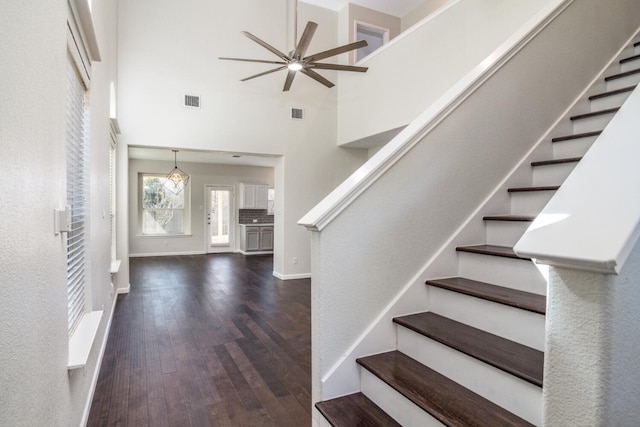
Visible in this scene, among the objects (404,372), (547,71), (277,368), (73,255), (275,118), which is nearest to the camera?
(404,372)

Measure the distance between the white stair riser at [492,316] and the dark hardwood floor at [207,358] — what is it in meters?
1.12

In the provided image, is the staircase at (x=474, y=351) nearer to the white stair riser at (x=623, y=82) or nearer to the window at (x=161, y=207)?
the white stair riser at (x=623, y=82)

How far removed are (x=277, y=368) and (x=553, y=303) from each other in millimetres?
2409

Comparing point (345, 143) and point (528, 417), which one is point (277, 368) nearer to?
point (528, 417)

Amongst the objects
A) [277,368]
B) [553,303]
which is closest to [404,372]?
[553,303]

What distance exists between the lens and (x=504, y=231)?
227 cm

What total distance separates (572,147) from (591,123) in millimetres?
303

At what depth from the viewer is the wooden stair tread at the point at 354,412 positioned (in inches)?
65.8

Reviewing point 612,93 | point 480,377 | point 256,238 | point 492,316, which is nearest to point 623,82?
point 612,93

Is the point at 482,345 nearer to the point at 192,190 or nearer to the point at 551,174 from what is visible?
the point at 551,174

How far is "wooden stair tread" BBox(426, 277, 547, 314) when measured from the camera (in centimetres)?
161

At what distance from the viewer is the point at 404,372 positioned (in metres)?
1.78

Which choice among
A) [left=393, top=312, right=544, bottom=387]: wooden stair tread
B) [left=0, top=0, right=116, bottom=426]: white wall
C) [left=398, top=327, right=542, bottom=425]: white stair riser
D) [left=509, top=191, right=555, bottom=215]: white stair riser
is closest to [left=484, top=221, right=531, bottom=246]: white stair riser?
[left=509, top=191, right=555, bottom=215]: white stair riser

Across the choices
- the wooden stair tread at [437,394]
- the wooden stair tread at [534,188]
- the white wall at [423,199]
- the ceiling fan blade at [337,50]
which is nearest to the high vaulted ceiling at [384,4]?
the ceiling fan blade at [337,50]
